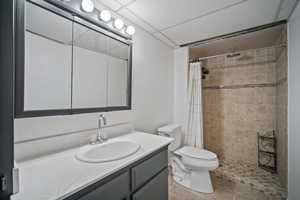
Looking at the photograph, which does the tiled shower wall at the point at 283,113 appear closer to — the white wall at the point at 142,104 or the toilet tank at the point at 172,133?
the toilet tank at the point at 172,133

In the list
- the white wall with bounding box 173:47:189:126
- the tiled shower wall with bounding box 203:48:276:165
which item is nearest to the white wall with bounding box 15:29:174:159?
the white wall with bounding box 173:47:189:126

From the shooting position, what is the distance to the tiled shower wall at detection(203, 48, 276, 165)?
7.51 feet

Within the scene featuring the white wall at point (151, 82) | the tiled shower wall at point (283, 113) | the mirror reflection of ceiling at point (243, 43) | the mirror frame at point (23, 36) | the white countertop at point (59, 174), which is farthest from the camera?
the mirror reflection of ceiling at point (243, 43)

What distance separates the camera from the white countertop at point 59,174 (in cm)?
56

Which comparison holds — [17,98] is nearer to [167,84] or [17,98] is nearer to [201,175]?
[167,84]

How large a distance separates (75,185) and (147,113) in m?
1.31

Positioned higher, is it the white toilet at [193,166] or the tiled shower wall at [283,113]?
the tiled shower wall at [283,113]

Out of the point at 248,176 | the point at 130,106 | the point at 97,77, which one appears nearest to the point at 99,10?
the point at 97,77

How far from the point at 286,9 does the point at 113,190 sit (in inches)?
89.5

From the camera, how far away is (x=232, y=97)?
2600 millimetres

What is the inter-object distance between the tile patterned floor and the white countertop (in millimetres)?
1194

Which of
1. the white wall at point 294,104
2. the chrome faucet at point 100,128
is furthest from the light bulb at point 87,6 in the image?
the white wall at point 294,104

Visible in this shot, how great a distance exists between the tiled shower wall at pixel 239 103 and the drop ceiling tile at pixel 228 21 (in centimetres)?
97

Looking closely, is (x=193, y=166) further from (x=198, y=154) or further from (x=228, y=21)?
(x=228, y=21)
